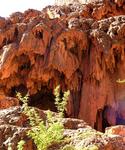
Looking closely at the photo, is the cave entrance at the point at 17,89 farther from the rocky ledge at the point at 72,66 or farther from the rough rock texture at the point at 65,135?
the rough rock texture at the point at 65,135

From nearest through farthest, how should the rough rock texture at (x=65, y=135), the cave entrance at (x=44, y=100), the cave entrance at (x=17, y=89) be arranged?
the rough rock texture at (x=65, y=135), the cave entrance at (x=17, y=89), the cave entrance at (x=44, y=100)

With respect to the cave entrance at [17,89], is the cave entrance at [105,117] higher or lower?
lower

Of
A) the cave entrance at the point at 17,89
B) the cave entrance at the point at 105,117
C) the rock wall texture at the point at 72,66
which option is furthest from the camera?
the cave entrance at the point at 17,89

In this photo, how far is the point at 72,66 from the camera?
22.4 m

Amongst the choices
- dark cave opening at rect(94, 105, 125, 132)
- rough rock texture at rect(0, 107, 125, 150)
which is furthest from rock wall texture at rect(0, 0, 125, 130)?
rough rock texture at rect(0, 107, 125, 150)

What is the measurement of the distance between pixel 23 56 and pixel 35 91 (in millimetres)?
2099

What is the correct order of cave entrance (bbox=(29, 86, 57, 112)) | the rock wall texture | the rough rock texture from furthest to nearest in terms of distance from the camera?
1. cave entrance (bbox=(29, 86, 57, 112))
2. the rock wall texture
3. the rough rock texture

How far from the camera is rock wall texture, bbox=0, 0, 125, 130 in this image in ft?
72.6

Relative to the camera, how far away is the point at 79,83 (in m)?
22.8

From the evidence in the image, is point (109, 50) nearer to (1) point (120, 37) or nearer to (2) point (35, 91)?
(1) point (120, 37)

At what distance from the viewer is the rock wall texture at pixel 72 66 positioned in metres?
22.1

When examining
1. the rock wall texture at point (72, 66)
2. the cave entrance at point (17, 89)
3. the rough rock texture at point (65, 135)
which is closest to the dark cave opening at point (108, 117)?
the rock wall texture at point (72, 66)

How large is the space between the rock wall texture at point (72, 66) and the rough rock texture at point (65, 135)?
15031mm

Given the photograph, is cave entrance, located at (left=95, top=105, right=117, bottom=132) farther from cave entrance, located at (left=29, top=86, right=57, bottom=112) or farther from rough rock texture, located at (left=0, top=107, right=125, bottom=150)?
rough rock texture, located at (left=0, top=107, right=125, bottom=150)
